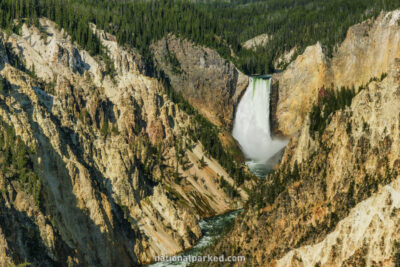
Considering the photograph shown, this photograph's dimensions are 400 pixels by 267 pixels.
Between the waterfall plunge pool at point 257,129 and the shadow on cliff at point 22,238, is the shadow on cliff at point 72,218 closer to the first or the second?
the shadow on cliff at point 22,238

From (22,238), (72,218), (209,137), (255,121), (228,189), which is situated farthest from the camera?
(255,121)

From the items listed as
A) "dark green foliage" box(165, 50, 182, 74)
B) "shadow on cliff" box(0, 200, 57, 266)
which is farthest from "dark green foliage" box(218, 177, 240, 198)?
"shadow on cliff" box(0, 200, 57, 266)

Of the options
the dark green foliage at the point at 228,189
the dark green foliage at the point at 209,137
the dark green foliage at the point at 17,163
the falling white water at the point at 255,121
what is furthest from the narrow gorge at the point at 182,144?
the dark green foliage at the point at 228,189


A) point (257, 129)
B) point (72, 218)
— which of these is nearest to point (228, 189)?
point (257, 129)

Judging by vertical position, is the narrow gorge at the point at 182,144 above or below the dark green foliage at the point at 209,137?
above

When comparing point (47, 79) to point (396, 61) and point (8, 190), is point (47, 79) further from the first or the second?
point (396, 61)

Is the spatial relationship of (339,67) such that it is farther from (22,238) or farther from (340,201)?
(22,238)

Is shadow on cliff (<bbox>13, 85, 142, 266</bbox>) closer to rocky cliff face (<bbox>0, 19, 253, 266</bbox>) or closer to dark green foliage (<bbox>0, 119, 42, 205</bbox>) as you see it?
rocky cliff face (<bbox>0, 19, 253, 266</bbox>)
